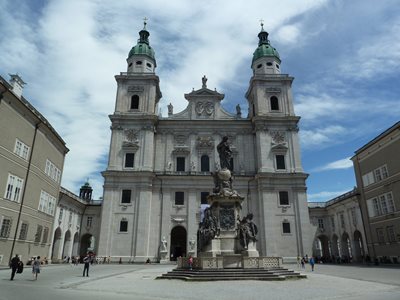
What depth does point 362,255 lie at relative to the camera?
45.9 meters

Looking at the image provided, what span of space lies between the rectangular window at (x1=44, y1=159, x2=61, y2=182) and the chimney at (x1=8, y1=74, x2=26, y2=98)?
330 inches

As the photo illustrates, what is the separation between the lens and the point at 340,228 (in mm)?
50688

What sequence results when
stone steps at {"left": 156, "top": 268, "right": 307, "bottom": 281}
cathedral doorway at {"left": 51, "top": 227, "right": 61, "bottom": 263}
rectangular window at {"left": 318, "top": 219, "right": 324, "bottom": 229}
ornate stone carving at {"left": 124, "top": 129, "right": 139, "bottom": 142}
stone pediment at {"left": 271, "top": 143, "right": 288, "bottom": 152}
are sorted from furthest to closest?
rectangular window at {"left": 318, "top": 219, "right": 324, "bottom": 229}
stone pediment at {"left": 271, "top": 143, "right": 288, "bottom": 152}
ornate stone carving at {"left": 124, "top": 129, "right": 139, "bottom": 142}
cathedral doorway at {"left": 51, "top": 227, "right": 61, "bottom": 263}
stone steps at {"left": 156, "top": 268, "right": 307, "bottom": 281}

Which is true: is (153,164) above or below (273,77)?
below

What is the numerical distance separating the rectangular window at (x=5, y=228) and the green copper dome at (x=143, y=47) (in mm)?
34006

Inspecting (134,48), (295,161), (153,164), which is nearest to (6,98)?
(153,164)

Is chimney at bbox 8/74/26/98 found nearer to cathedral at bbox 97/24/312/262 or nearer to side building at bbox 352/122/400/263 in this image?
cathedral at bbox 97/24/312/262

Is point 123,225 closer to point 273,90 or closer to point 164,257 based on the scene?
point 164,257

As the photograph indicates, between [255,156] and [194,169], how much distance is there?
9.58 meters

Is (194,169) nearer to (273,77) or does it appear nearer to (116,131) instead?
(116,131)

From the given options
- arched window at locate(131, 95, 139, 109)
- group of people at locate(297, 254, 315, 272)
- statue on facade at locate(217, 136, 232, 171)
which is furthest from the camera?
arched window at locate(131, 95, 139, 109)

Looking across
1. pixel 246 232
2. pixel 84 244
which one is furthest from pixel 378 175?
pixel 84 244

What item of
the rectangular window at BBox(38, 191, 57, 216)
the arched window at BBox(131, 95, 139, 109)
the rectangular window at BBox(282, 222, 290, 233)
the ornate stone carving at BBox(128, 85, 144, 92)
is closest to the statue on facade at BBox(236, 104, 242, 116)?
the ornate stone carving at BBox(128, 85, 144, 92)

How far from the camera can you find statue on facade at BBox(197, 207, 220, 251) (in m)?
18.8
